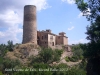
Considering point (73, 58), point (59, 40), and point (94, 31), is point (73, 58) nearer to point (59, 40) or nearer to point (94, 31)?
point (59, 40)

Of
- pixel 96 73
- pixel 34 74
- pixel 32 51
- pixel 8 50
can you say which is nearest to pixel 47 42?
pixel 32 51

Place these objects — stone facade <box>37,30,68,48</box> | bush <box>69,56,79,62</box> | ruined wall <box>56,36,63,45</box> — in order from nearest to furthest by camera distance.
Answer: bush <box>69,56,79,62</box> < stone facade <box>37,30,68,48</box> < ruined wall <box>56,36,63,45</box>

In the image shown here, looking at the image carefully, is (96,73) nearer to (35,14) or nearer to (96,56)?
(96,56)

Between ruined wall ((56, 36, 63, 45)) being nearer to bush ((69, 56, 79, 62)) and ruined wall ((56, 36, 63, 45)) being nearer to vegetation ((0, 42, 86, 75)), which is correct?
vegetation ((0, 42, 86, 75))

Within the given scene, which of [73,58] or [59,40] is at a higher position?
[59,40]

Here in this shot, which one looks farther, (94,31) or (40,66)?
(40,66)

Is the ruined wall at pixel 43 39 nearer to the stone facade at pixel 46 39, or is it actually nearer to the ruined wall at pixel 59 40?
the stone facade at pixel 46 39

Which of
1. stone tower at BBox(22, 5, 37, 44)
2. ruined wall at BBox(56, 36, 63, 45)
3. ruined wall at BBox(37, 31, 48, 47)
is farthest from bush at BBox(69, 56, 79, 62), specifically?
ruined wall at BBox(56, 36, 63, 45)

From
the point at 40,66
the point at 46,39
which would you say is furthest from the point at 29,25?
the point at 40,66

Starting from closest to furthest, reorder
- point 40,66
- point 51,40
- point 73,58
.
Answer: point 40,66 → point 73,58 → point 51,40

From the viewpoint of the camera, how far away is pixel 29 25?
4847 cm

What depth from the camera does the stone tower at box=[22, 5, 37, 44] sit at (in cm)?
4834

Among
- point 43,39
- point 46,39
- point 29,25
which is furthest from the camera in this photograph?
point 43,39

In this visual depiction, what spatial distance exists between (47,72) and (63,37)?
30.5 m
